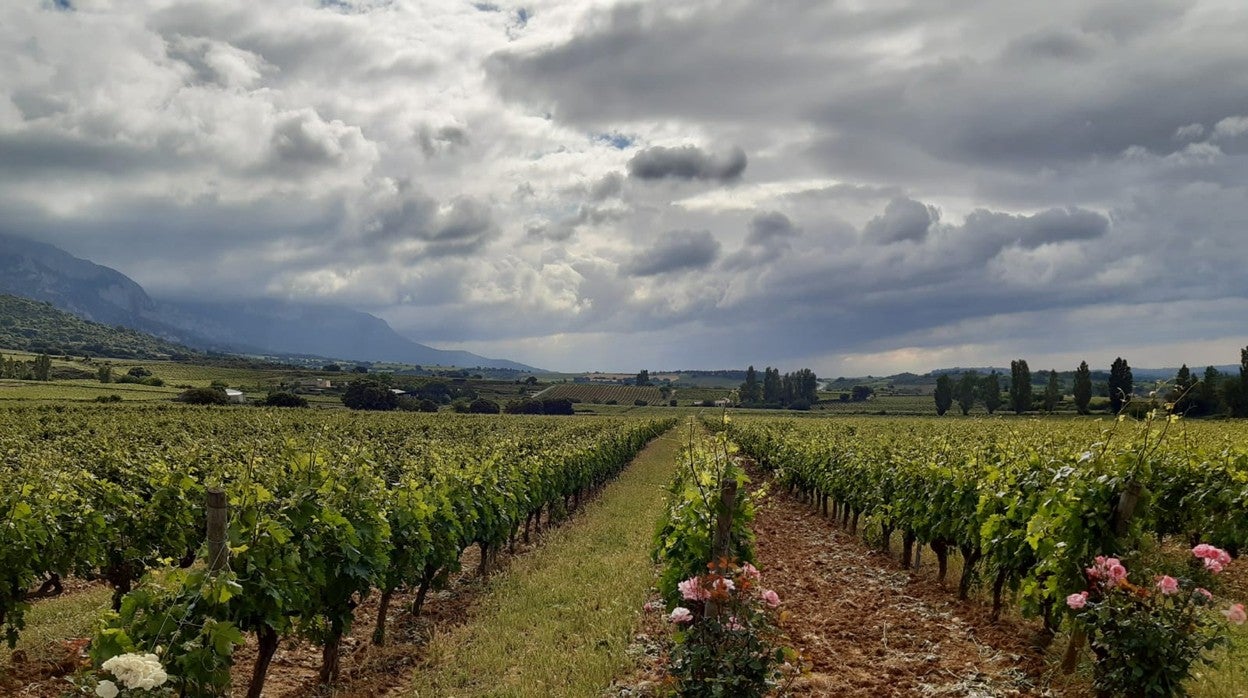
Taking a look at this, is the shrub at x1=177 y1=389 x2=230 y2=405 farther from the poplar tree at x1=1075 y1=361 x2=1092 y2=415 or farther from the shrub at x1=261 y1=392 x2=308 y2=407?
the poplar tree at x1=1075 y1=361 x2=1092 y2=415

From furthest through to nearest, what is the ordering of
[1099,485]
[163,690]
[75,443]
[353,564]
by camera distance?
[75,443], [353,564], [1099,485], [163,690]

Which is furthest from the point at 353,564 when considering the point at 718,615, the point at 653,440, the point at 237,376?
the point at 237,376

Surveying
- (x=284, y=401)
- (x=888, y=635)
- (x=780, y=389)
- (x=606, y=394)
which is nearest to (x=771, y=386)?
(x=780, y=389)

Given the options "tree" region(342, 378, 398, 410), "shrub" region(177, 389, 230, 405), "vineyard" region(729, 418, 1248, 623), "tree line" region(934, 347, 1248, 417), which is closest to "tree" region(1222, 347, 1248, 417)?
"tree line" region(934, 347, 1248, 417)

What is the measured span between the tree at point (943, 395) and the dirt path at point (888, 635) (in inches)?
4107

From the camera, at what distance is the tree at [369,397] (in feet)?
338

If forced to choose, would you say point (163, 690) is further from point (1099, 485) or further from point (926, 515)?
point (926, 515)

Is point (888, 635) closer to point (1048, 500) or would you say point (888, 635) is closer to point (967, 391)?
point (1048, 500)

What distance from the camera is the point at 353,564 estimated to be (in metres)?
8.24

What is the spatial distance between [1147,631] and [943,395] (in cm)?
11705

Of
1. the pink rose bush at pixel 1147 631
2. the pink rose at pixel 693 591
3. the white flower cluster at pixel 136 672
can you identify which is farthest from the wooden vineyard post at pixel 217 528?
the pink rose bush at pixel 1147 631

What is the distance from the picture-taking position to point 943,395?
113m

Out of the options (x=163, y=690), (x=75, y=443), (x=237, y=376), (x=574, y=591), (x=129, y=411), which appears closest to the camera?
(x=163, y=690)

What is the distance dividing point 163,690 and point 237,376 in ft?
467
